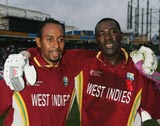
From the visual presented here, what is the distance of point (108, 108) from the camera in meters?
3.69

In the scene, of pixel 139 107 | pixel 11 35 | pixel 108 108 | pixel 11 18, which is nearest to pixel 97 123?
pixel 108 108

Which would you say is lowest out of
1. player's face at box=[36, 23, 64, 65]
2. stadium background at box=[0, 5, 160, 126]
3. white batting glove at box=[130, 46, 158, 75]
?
stadium background at box=[0, 5, 160, 126]

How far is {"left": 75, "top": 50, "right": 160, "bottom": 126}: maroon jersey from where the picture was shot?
369 centimetres

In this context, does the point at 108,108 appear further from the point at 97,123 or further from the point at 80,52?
the point at 80,52

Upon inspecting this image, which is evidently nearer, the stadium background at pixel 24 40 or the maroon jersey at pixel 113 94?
the maroon jersey at pixel 113 94

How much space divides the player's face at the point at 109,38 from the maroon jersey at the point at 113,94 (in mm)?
150

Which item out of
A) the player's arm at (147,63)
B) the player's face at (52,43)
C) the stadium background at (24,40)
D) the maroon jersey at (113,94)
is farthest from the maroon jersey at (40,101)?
the stadium background at (24,40)

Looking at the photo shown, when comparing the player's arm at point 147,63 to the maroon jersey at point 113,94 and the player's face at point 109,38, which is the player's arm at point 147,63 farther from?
the player's face at point 109,38

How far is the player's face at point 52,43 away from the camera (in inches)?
137

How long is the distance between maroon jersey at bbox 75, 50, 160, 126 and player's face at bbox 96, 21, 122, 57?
0.15 m

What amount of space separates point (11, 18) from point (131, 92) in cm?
4832

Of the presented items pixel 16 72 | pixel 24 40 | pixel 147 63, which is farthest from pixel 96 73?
pixel 24 40

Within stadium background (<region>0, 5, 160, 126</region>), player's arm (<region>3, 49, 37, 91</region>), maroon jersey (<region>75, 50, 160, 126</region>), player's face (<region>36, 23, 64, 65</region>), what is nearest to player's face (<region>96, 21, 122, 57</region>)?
maroon jersey (<region>75, 50, 160, 126</region>)

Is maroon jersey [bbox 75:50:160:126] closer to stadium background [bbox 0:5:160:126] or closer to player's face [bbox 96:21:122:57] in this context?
player's face [bbox 96:21:122:57]
